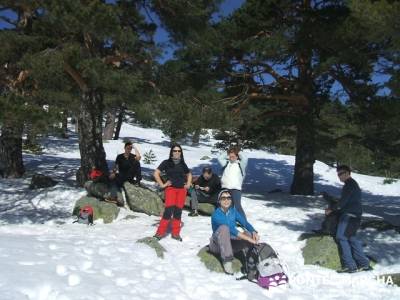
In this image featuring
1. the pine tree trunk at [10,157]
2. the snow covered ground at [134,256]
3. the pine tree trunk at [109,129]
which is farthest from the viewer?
the pine tree trunk at [109,129]

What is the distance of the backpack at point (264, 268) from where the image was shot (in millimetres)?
5961

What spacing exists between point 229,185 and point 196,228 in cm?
121

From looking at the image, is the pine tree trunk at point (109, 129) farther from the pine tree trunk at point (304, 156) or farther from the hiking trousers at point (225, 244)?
the hiking trousers at point (225, 244)

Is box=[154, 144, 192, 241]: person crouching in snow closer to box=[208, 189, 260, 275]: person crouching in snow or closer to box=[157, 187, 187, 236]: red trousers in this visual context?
box=[157, 187, 187, 236]: red trousers

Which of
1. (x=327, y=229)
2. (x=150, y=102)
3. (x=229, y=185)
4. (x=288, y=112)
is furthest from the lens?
(x=288, y=112)

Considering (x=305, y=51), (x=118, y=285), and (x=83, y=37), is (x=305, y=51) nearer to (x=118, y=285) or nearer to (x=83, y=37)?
(x=83, y=37)

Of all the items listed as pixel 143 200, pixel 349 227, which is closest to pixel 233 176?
pixel 349 227

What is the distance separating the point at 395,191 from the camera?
18.8 meters

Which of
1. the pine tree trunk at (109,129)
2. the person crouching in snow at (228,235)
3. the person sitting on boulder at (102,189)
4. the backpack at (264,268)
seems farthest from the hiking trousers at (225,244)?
the pine tree trunk at (109,129)

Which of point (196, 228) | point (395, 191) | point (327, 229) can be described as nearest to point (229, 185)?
point (196, 228)

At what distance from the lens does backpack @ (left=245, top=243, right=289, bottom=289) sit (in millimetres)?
5961

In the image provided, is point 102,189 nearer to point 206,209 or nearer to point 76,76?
point 206,209

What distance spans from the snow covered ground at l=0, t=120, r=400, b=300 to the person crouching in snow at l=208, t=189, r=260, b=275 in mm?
325

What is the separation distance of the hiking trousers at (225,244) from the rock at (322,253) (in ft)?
4.48
